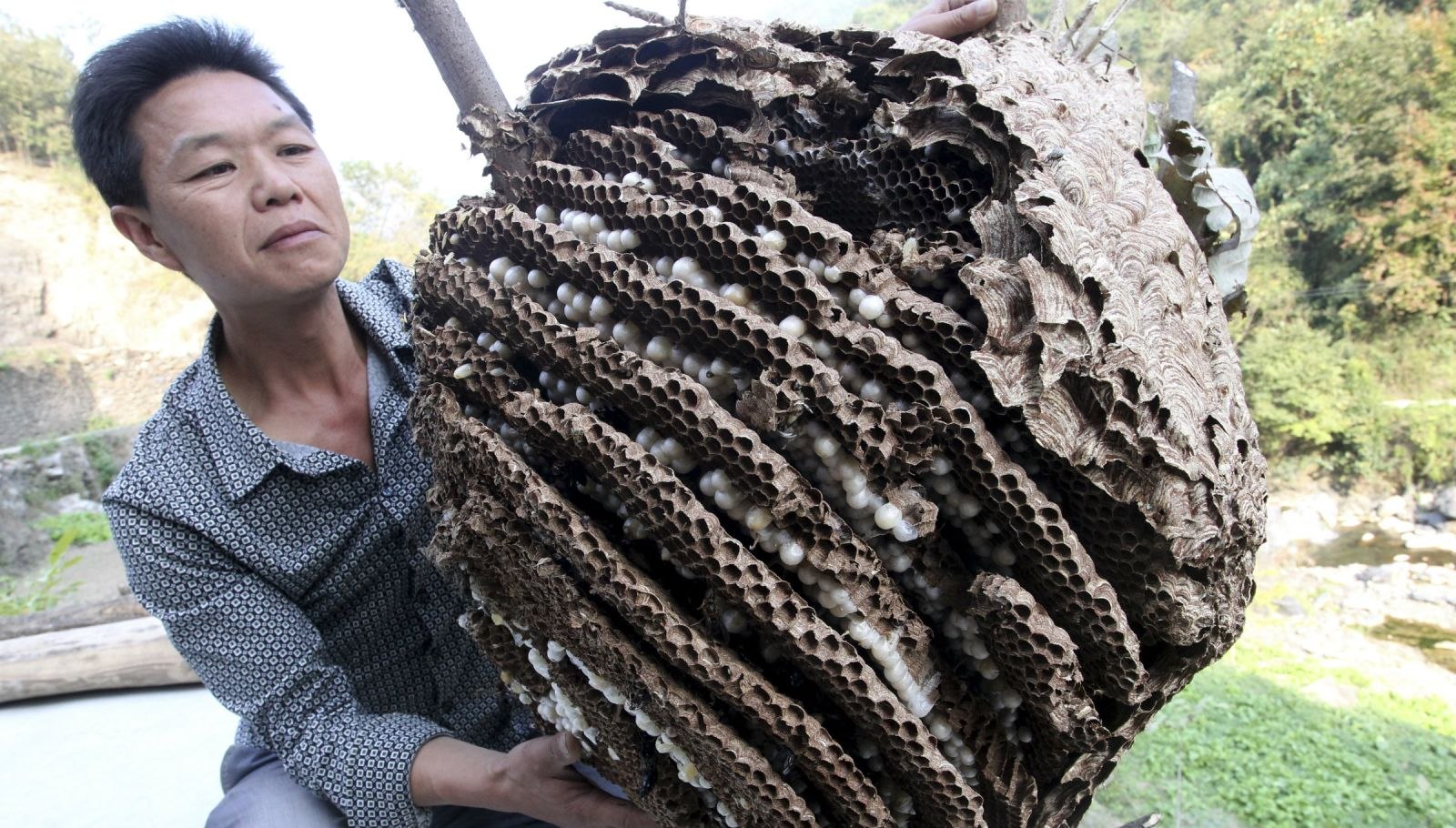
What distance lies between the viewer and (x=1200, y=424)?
1.98 ft

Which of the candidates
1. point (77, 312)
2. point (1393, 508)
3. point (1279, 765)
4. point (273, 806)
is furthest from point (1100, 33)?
point (77, 312)

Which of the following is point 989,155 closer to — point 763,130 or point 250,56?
point 763,130

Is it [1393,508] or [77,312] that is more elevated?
[1393,508]

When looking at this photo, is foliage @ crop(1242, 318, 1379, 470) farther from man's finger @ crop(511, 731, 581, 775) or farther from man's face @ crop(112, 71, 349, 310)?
man's face @ crop(112, 71, 349, 310)

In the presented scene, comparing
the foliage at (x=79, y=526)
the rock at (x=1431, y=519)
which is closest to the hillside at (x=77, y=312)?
the foliage at (x=79, y=526)

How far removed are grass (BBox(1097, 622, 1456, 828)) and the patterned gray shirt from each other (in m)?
1.61

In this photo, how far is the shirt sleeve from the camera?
0.95 m

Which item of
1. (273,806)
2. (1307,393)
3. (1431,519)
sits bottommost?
(1431,519)

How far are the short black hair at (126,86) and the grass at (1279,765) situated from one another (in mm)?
2065

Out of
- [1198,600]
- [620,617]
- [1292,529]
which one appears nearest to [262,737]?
[620,617]

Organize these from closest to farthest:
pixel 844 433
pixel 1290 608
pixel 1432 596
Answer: pixel 844 433 < pixel 1290 608 < pixel 1432 596

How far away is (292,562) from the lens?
3.31 feet

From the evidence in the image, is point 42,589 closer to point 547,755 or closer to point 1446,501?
point 547,755

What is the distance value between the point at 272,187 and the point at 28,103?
15.3 m
